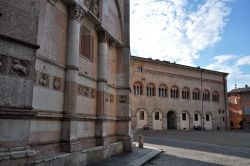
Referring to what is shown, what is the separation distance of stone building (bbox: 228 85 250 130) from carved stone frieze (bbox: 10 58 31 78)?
62.1 metres

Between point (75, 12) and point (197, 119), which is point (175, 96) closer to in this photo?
point (197, 119)

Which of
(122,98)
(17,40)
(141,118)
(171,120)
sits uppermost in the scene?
(17,40)

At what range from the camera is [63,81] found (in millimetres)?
9164

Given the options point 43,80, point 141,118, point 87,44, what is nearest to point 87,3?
point 87,44

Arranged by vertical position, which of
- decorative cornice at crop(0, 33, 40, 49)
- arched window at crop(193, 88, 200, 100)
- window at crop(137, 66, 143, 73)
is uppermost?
window at crop(137, 66, 143, 73)

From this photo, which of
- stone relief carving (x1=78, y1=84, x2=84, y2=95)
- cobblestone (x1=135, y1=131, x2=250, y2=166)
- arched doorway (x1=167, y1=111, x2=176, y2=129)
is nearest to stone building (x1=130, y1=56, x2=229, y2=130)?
arched doorway (x1=167, y1=111, x2=176, y2=129)

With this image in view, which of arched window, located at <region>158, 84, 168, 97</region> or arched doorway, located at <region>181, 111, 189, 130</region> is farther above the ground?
arched window, located at <region>158, 84, 168, 97</region>

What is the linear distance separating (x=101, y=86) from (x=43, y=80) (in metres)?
4.10

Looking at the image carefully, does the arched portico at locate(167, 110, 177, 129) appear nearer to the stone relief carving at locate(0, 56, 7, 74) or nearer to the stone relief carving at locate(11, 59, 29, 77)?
the stone relief carving at locate(11, 59, 29, 77)

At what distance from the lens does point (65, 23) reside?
31.5ft

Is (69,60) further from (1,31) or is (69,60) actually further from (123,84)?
(123,84)

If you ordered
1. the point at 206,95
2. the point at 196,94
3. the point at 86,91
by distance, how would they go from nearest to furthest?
the point at 86,91
the point at 196,94
the point at 206,95

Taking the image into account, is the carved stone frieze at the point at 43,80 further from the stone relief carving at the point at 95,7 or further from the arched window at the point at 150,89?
the arched window at the point at 150,89

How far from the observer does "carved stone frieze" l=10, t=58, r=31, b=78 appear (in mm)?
5438
